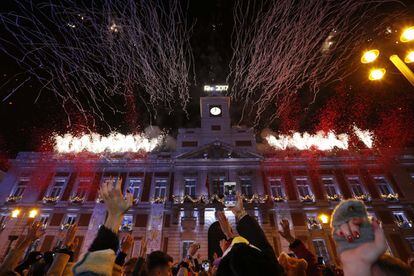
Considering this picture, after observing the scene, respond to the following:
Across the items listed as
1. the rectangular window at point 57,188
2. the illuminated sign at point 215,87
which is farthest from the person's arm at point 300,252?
the illuminated sign at point 215,87

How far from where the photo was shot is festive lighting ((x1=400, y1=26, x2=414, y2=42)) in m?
6.83

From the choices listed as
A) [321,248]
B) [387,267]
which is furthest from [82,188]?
[387,267]

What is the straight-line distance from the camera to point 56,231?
25438mm

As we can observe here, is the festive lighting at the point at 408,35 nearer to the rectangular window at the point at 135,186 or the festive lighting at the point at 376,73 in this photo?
the festive lighting at the point at 376,73

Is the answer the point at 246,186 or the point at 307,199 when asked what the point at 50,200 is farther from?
the point at 307,199

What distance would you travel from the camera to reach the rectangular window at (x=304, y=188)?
27.3m

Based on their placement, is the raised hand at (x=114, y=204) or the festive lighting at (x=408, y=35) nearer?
the raised hand at (x=114, y=204)

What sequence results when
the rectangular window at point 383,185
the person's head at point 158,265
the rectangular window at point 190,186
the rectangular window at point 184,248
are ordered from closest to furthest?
the person's head at point 158,265, the rectangular window at point 184,248, the rectangular window at point 383,185, the rectangular window at point 190,186

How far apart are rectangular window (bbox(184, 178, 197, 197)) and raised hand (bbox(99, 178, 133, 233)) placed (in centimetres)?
2544

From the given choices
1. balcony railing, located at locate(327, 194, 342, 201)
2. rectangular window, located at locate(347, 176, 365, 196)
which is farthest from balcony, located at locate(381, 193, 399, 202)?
balcony railing, located at locate(327, 194, 342, 201)

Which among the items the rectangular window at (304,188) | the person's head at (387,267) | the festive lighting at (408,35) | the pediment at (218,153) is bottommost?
the person's head at (387,267)

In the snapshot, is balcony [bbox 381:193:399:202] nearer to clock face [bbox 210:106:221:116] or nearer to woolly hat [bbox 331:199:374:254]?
clock face [bbox 210:106:221:116]

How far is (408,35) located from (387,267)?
7229mm

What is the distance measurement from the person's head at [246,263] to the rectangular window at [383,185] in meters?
31.1
